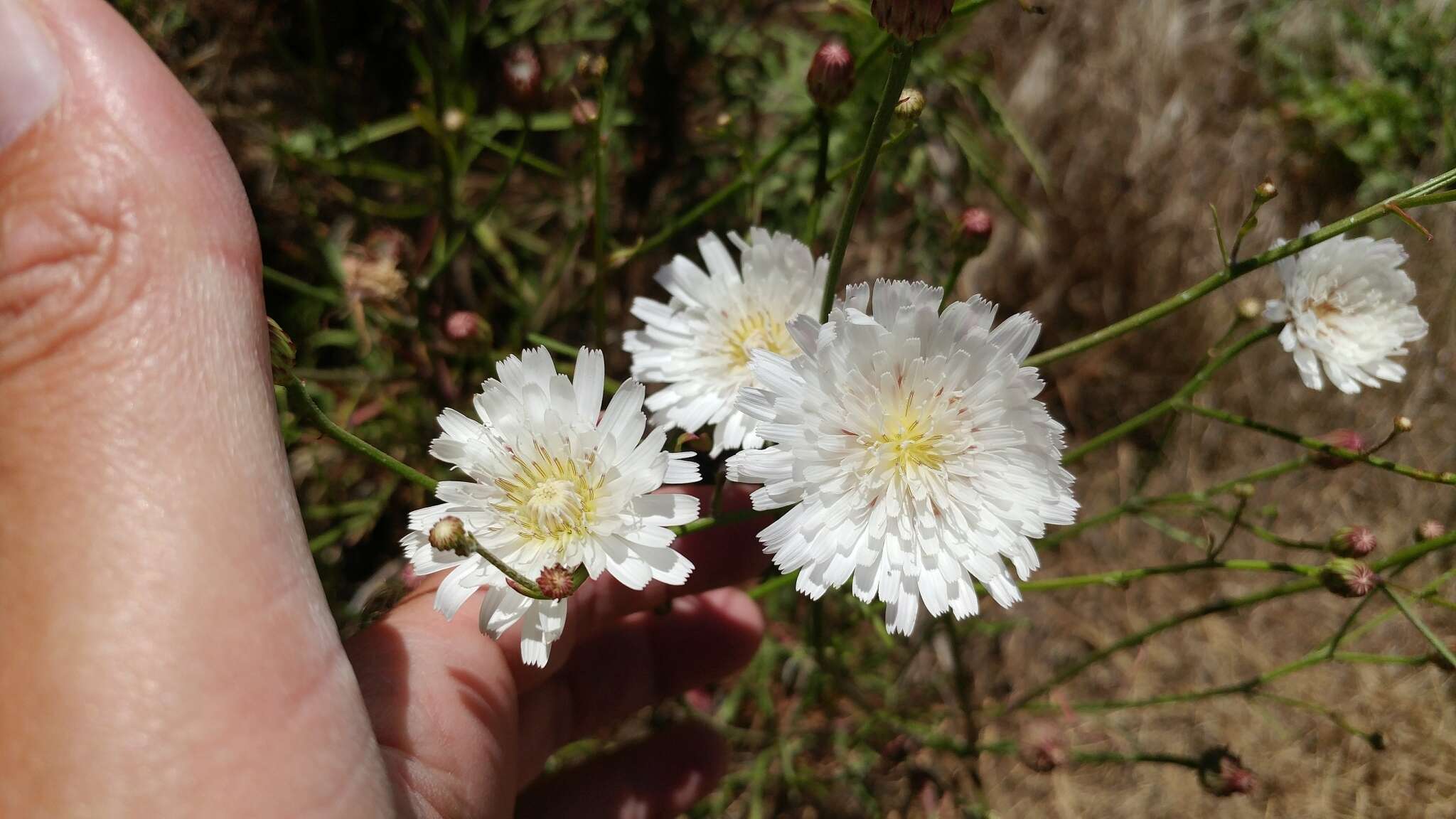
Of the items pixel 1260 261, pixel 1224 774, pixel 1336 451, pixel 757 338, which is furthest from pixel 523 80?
pixel 1224 774

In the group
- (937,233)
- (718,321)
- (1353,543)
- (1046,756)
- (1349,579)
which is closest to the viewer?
(1349,579)

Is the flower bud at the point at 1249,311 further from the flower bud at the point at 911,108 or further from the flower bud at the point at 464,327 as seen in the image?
the flower bud at the point at 464,327

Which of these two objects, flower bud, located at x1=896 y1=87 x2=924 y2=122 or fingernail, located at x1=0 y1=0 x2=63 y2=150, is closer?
fingernail, located at x1=0 y1=0 x2=63 y2=150

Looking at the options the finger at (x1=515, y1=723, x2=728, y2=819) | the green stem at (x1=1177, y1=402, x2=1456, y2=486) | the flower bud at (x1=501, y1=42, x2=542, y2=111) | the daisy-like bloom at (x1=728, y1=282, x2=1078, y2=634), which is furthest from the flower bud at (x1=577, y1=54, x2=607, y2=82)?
the finger at (x1=515, y1=723, x2=728, y2=819)

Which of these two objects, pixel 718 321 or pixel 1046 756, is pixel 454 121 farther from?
pixel 1046 756

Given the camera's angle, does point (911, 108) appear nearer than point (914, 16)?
No

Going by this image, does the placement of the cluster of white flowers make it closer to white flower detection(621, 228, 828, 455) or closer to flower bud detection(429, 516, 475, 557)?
flower bud detection(429, 516, 475, 557)

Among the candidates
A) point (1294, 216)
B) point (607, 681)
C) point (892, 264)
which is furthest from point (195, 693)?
point (1294, 216)
